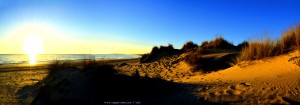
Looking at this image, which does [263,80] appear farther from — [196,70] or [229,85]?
[196,70]

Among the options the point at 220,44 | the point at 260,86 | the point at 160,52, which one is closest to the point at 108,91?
the point at 260,86

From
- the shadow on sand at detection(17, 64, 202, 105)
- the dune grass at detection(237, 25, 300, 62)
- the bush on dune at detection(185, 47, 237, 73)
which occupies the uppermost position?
the dune grass at detection(237, 25, 300, 62)

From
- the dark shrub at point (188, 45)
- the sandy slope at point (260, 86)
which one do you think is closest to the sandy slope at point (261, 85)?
the sandy slope at point (260, 86)

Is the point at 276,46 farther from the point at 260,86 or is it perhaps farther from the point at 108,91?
the point at 108,91

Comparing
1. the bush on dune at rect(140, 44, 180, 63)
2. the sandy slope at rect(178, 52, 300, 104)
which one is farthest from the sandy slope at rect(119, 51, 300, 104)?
the bush on dune at rect(140, 44, 180, 63)

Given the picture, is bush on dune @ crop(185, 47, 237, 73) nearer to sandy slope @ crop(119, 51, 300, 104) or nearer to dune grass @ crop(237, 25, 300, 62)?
dune grass @ crop(237, 25, 300, 62)

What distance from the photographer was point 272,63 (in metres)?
7.14

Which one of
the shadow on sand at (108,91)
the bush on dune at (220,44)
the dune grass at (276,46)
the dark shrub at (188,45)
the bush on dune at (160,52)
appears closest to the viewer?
the shadow on sand at (108,91)

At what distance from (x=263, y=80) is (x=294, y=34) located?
109 inches

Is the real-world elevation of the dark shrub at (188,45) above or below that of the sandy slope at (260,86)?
above

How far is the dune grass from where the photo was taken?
7.56m

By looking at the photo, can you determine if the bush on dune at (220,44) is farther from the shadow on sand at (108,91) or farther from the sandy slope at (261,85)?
the shadow on sand at (108,91)

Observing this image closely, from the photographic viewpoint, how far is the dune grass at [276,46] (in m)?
7.56

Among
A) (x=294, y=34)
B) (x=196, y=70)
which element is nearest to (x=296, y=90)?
(x=294, y=34)
